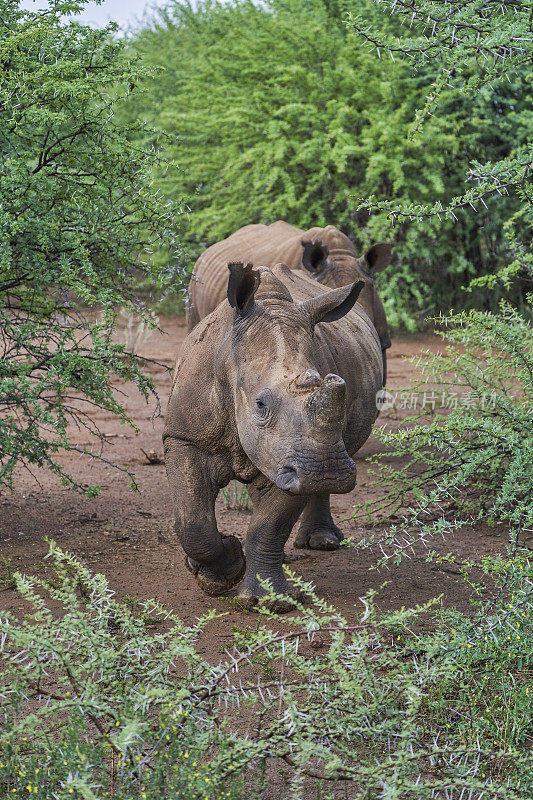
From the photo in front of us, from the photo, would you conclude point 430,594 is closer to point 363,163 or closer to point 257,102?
point 363,163

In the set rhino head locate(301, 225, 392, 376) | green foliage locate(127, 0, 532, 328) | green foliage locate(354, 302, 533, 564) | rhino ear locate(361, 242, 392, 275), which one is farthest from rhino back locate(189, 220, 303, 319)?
green foliage locate(127, 0, 532, 328)

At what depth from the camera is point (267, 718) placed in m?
3.90

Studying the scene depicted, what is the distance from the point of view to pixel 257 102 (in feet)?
50.7

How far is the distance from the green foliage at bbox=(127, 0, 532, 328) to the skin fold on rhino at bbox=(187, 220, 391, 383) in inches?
208

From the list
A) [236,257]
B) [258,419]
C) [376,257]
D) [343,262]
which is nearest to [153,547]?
[258,419]

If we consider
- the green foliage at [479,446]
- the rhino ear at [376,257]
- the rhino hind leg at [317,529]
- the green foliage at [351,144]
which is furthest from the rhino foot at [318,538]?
the green foliage at [351,144]

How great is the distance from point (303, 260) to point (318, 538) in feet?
7.23

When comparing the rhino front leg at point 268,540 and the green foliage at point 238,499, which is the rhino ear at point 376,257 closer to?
the green foliage at point 238,499

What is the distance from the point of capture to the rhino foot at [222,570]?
526cm

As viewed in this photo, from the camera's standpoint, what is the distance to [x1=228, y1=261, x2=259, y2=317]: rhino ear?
4637mm

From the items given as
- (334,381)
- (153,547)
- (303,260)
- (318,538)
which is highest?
(303,260)

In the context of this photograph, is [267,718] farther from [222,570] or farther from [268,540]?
[222,570]

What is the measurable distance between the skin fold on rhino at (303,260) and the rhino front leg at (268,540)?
8.63ft

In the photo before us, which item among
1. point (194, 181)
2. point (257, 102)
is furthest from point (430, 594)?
point (194, 181)
